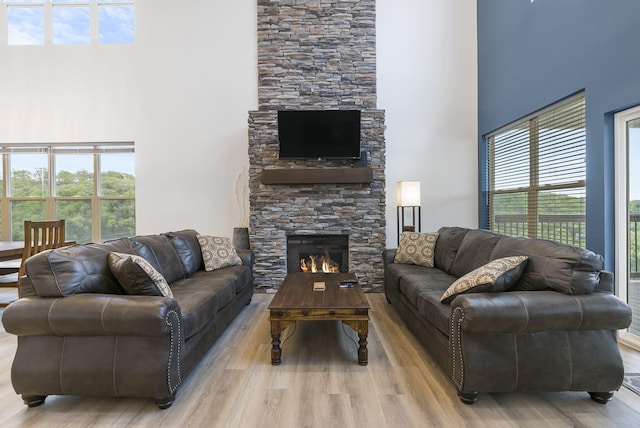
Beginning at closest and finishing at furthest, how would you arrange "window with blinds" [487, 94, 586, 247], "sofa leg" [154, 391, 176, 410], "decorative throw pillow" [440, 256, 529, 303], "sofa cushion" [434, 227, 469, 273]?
"sofa leg" [154, 391, 176, 410] → "decorative throw pillow" [440, 256, 529, 303] → "window with blinds" [487, 94, 586, 247] → "sofa cushion" [434, 227, 469, 273]

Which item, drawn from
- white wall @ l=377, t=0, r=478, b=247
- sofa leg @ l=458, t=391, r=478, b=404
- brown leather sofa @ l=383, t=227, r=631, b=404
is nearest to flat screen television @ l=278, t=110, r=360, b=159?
white wall @ l=377, t=0, r=478, b=247

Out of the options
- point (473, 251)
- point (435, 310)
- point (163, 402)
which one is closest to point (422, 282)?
point (473, 251)

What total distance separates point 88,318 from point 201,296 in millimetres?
822

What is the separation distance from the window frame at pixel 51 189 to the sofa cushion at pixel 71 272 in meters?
3.65

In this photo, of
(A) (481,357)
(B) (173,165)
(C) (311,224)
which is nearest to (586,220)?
(A) (481,357)

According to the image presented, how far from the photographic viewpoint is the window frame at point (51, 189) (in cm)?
560

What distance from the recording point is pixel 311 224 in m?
5.00

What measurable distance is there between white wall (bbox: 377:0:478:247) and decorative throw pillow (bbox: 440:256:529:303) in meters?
3.02

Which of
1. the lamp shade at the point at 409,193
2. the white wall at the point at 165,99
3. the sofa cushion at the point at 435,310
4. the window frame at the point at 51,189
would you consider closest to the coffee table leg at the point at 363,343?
the sofa cushion at the point at 435,310

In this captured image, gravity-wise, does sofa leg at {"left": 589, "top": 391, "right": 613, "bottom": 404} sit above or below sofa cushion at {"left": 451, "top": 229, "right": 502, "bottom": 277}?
below

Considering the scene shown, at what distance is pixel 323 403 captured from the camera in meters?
2.10

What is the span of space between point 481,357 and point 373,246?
300cm

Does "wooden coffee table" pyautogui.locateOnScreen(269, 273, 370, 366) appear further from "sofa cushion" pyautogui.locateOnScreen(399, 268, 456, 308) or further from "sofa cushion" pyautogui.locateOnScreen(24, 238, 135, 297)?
"sofa cushion" pyautogui.locateOnScreen(24, 238, 135, 297)

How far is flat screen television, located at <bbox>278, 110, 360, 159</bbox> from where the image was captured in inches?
191
